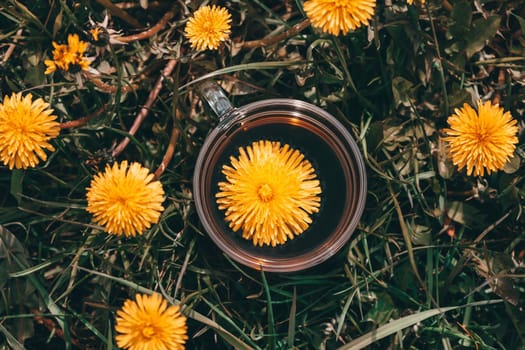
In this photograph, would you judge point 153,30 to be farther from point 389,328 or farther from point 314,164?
point 389,328

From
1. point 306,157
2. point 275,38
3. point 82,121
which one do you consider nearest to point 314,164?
point 306,157

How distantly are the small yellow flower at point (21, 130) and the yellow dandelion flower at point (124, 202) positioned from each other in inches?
6.2

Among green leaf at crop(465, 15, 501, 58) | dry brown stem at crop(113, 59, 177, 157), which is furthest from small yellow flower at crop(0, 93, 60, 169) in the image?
green leaf at crop(465, 15, 501, 58)

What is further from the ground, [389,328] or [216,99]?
[216,99]

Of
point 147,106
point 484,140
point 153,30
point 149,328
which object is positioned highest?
point 153,30

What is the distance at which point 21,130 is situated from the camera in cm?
114

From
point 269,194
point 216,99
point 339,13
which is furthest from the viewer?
point 216,99

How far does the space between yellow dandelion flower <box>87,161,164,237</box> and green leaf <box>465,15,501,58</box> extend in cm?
79

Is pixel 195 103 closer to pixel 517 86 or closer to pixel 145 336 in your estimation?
pixel 145 336

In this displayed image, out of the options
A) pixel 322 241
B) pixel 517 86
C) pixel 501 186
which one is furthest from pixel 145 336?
pixel 517 86

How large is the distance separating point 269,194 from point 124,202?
296mm

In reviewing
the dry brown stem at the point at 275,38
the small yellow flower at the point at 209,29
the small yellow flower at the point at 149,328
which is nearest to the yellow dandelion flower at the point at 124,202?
the small yellow flower at the point at 149,328

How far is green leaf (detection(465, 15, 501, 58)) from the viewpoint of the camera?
50.4 inches

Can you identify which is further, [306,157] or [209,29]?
[306,157]
